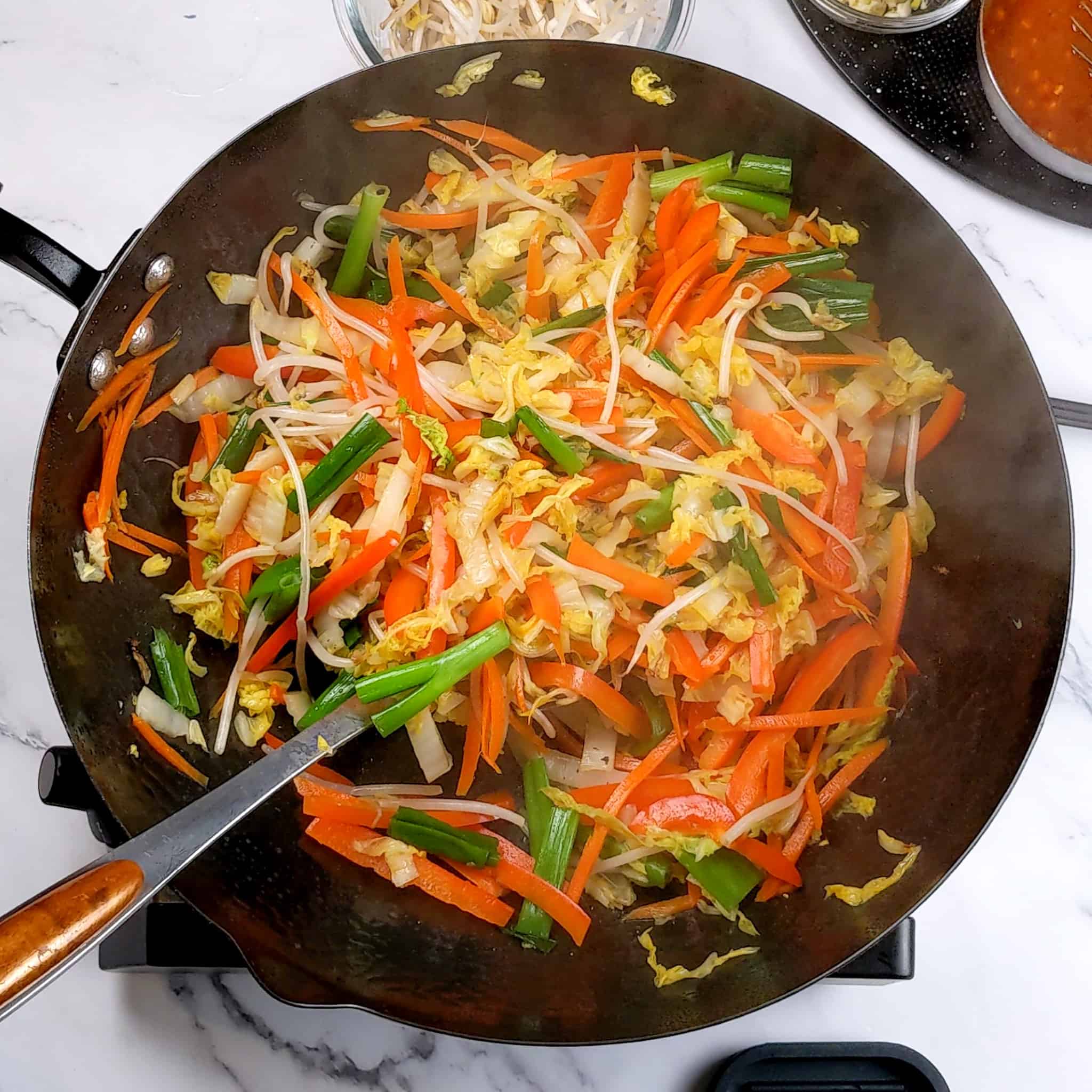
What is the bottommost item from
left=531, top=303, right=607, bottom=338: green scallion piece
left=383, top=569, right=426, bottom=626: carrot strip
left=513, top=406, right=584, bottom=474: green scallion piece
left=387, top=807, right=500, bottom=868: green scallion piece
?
left=387, top=807, right=500, bottom=868: green scallion piece

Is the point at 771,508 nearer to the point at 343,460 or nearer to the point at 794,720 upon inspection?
the point at 794,720

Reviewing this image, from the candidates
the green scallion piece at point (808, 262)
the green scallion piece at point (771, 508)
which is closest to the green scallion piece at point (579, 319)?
the green scallion piece at point (808, 262)

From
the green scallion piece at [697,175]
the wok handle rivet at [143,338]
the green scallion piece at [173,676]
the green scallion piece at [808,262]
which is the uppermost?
the green scallion piece at [697,175]

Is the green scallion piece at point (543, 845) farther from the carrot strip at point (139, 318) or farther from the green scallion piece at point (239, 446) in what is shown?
the carrot strip at point (139, 318)

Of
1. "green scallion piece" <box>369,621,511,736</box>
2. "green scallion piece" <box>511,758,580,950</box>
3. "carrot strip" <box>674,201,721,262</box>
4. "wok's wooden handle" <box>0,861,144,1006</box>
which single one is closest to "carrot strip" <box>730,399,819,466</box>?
"carrot strip" <box>674,201,721,262</box>

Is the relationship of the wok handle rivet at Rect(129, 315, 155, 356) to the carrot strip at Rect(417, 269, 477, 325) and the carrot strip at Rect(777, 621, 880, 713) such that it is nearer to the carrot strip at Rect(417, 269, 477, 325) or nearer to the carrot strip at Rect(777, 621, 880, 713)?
the carrot strip at Rect(417, 269, 477, 325)

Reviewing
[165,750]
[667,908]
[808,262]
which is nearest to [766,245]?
[808,262]
